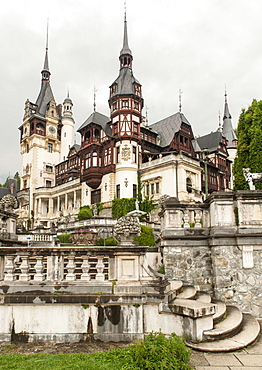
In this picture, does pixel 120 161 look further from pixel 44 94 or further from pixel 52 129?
pixel 44 94

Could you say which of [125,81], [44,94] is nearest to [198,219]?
[125,81]

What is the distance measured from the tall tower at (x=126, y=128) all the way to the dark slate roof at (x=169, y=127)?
20.7 ft

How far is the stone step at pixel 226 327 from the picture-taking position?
6117 mm

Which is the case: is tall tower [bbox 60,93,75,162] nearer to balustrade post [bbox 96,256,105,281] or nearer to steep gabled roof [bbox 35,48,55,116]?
steep gabled roof [bbox 35,48,55,116]

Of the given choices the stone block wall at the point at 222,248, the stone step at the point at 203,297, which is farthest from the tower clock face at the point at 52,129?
the stone step at the point at 203,297

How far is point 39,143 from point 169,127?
29575mm

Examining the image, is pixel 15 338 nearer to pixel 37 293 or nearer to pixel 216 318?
pixel 37 293

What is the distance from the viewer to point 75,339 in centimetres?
639

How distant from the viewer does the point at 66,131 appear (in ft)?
228

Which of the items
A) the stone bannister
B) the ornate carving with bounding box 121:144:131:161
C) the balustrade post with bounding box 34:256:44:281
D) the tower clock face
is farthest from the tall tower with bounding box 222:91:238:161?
the balustrade post with bounding box 34:256:44:281

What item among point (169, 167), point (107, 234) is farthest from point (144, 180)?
point (107, 234)

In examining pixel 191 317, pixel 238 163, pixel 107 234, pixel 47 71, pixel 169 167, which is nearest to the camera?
pixel 191 317

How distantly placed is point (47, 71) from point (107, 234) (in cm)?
6023

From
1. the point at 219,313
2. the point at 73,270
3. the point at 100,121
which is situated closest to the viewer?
the point at 73,270
